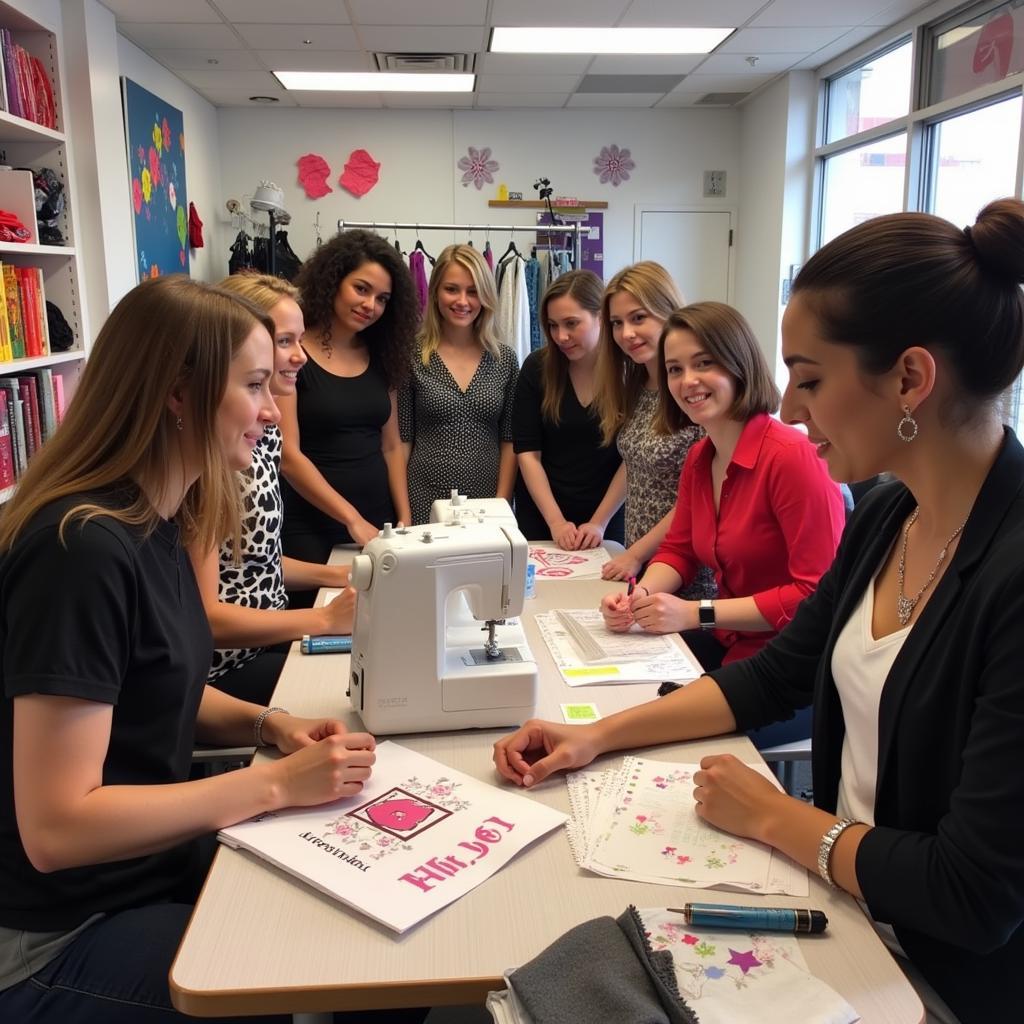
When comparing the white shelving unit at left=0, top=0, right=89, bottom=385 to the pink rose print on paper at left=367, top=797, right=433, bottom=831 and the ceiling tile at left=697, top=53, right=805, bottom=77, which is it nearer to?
the pink rose print on paper at left=367, top=797, right=433, bottom=831

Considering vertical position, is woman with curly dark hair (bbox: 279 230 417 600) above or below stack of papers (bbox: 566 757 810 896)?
above

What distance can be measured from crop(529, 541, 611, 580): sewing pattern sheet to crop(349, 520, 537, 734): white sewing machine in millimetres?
860

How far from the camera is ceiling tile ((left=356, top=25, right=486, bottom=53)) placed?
440cm

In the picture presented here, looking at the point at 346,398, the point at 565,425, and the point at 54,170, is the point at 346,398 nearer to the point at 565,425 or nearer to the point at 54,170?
the point at 565,425

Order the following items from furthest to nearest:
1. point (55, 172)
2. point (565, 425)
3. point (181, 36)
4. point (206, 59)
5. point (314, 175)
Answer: point (314, 175), point (206, 59), point (181, 36), point (55, 172), point (565, 425)

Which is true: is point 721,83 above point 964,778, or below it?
above

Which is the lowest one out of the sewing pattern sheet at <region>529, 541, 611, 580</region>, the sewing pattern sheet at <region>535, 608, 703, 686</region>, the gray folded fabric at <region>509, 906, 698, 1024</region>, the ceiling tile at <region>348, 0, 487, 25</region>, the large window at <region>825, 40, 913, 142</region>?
the sewing pattern sheet at <region>529, 541, 611, 580</region>

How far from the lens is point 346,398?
2.83 metres

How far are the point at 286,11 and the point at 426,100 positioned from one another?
1.96m

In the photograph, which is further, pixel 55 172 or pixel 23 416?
pixel 55 172

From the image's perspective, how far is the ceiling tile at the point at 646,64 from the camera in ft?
16.2

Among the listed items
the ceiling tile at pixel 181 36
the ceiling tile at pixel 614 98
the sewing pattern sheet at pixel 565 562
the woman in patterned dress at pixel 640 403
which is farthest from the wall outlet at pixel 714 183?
the sewing pattern sheet at pixel 565 562

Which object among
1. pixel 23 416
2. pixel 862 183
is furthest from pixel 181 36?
pixel 862 183

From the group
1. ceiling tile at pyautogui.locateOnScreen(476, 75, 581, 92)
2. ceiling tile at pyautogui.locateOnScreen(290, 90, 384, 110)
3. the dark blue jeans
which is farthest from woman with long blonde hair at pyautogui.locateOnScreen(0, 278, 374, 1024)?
ceiling tile at pyautogui.locateOnScreen(290, 90, 384, 110)
